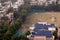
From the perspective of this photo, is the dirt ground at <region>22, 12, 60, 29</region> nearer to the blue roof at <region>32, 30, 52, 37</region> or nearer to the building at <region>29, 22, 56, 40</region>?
the building at <region>29, 22, 56, 40</region>

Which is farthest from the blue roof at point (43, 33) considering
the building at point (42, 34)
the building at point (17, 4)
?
the building at point (17, 4)

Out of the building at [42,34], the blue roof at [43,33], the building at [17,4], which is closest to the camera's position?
the building at [42,34]

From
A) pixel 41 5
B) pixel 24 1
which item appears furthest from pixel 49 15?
pixel 24 1

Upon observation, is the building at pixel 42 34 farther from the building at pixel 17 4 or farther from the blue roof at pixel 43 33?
the building at pixel 17 4

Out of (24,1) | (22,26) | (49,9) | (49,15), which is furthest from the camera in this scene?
(24,1)

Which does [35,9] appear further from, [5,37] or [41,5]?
[5,37]

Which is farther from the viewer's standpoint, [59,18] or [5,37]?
[59,18]

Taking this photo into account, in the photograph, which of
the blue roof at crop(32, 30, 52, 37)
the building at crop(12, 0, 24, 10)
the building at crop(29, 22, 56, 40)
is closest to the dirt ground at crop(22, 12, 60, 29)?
the building at crop(12, 0, 24, 10)

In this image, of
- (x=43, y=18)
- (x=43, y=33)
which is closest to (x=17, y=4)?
(x=43, y=18)

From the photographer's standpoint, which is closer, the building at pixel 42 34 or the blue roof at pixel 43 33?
the building at pixel 42 34
